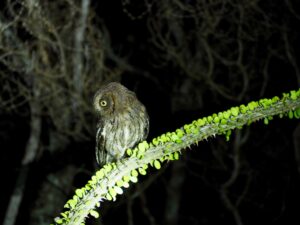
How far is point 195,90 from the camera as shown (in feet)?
35.4

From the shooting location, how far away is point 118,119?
462 cm

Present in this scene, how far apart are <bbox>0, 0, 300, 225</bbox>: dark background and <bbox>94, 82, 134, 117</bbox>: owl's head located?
271 centimetres

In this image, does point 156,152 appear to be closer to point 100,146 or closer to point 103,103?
point 103,103

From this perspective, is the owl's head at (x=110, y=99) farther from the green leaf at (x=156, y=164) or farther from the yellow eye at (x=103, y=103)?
the green leaf at (x=156, y=164)

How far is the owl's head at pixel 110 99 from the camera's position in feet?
14.6

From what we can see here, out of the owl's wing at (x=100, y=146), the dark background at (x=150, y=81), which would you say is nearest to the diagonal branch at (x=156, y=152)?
the owl's wing at (x=100, y=146)

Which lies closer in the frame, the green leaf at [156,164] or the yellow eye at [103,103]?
the green leaf at [156,164]

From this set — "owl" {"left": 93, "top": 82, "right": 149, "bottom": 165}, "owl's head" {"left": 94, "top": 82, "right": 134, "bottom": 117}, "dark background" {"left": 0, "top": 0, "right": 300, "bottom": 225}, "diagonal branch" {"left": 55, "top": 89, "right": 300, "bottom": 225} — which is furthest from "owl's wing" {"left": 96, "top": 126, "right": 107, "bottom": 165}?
"diagonal branch" {"left": 55, "top": 89, "right": 300, "bottom": 225}

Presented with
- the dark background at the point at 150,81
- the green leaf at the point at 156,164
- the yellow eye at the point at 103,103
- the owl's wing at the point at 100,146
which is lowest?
the green leaf at the point at 156,164

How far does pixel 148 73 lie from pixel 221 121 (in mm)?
10633

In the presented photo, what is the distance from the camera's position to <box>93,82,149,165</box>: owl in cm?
452

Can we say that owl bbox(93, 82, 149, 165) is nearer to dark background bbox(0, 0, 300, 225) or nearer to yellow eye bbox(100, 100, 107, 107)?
yellow eye bbox(100, 100, 107, 107)

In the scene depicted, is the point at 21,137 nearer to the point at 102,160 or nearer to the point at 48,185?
the point at 48,185

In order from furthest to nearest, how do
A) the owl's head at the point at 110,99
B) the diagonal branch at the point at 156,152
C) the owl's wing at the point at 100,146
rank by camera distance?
the owl's wing at the point at 100,146 < the owl's head at the point at 110,99 < the diagonal branch at the point at 156,152
